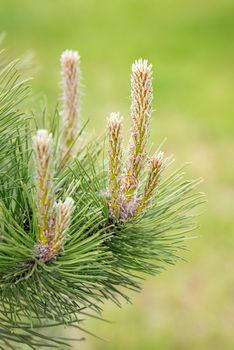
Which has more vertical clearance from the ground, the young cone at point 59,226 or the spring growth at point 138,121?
the spring growth at point 138,121

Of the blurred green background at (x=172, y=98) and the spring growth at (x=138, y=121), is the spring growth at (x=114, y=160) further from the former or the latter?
the blurred green background at (x=172, y=98)

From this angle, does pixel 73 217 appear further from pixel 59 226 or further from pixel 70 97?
pixel 70 97

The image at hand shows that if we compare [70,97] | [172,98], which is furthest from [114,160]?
[172,98]

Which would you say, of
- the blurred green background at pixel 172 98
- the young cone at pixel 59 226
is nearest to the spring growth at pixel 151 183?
the young cone at pixel 59 226

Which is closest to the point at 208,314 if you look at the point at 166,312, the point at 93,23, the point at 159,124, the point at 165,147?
the point at 166,312

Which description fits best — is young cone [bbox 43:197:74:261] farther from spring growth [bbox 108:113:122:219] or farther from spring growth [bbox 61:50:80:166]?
spring growth [bbox 61:50:80:166]

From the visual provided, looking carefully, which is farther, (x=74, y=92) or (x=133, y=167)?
(x=74, y=92)

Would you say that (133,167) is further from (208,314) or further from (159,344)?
(208,314)
